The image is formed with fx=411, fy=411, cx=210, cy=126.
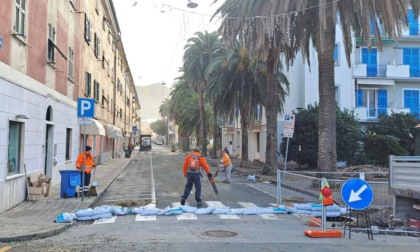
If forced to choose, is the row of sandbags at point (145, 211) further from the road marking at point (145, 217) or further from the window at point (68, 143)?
the window at point (68, 143)

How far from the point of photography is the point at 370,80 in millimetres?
34000

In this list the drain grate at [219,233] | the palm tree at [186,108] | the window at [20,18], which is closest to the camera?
the drain grate at [219,233]

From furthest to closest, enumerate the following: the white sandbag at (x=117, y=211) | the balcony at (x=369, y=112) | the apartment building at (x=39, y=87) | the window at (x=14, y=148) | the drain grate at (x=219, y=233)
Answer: the balcony at (x=369, y=112), the window at (x=14, y=148), the apartment building at (x=39, y=87), the white sandbag at (x=117, y=211), the drain grate at (x=219, y=233)

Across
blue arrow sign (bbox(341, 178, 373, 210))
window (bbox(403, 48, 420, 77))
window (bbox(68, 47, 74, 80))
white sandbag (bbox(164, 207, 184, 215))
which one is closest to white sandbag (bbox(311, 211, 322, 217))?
blue arrow sign (bbox(341, 178, 373, 210))

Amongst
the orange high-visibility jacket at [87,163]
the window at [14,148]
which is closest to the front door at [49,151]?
the orange high-visibility jacket at [87,163]

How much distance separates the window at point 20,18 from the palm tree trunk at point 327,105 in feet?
37.4

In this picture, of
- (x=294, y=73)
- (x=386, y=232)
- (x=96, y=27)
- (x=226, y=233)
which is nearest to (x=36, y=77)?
(x=226, y=233)

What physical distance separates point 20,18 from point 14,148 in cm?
367

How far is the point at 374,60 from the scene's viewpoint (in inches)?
1363

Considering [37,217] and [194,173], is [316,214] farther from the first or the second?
[37,217]

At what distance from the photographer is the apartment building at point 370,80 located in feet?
110

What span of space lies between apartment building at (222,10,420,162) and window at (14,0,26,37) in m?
22.8

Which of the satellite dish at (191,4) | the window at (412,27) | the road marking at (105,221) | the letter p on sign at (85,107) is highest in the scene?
the window at (412,27)

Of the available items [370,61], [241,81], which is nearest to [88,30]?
[241,81]
